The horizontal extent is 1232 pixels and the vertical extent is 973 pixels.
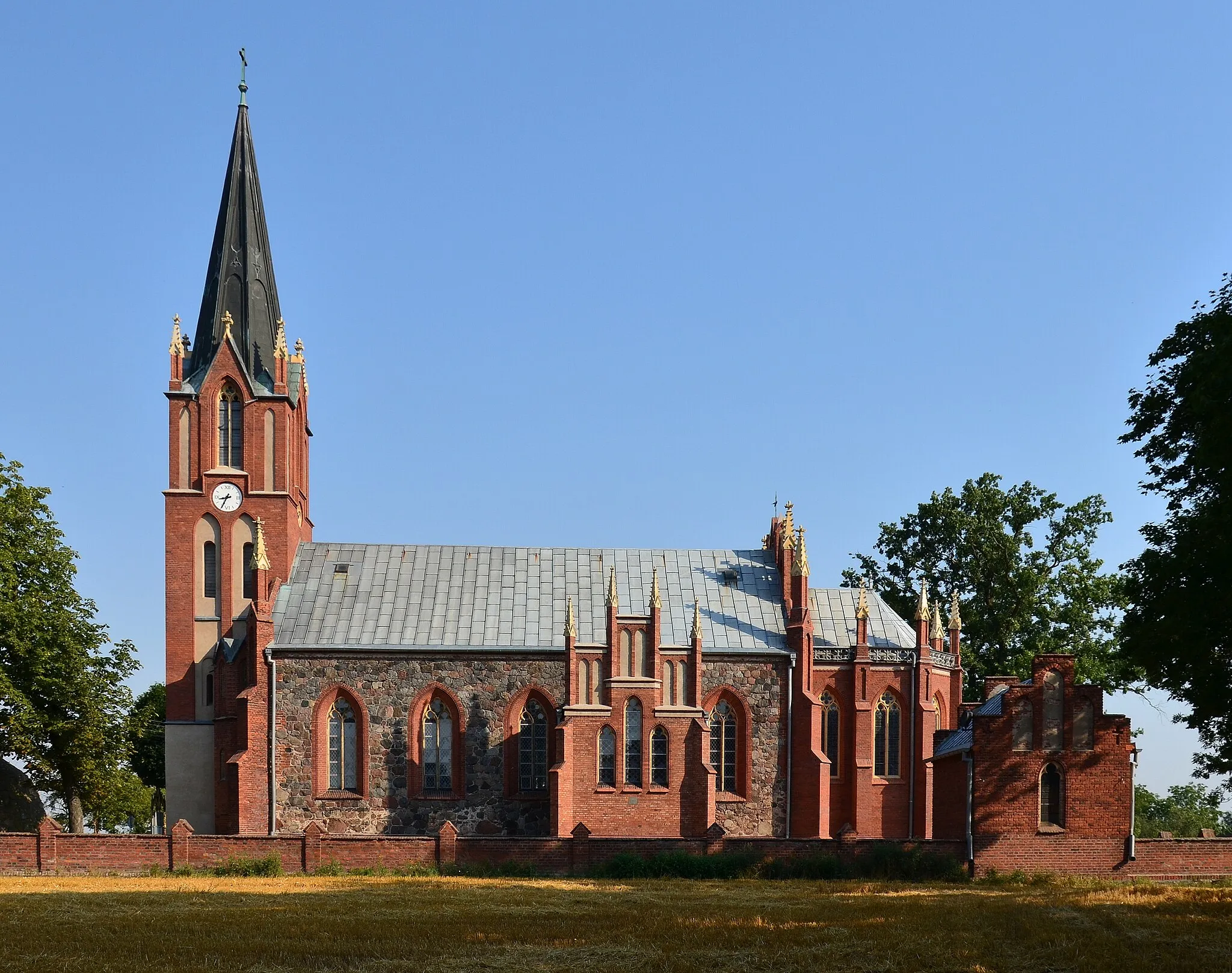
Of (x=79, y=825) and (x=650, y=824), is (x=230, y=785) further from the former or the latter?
(x=650, y=824)

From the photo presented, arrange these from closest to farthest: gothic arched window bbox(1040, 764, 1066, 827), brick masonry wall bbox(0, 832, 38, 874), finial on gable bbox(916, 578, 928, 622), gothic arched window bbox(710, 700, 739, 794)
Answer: brick masonry wall bbox(0, 832, 38, 874), gothic arched window bbox(1040, 764, 1066, 827), gothic arched window bbox(710, 700, 739, 794), finial on gable bbox(916, 578, 928, 622)

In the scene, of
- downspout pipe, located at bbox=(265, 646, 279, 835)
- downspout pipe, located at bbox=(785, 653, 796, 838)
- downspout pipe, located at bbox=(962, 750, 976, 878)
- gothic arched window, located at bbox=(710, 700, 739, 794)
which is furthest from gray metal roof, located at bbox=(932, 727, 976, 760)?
downspout pipe, located at bbox=(265, 646, 279, 835)

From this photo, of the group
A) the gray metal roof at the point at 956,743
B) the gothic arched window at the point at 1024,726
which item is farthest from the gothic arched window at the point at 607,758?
the gothic arched window at the point at 1024,726

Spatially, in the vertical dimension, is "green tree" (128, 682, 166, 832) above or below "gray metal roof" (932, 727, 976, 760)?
below

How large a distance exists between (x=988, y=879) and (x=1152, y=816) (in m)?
78.1

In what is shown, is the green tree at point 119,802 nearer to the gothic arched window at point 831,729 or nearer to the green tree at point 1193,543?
the gothic arched window at point 831,729

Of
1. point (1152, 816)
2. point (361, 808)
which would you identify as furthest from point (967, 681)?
point (1152, 816)

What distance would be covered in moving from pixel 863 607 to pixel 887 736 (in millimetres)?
4297

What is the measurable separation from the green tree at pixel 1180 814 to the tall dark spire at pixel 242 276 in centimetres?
4540

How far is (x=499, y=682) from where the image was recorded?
49.1 metres

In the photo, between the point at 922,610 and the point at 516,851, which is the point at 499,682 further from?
the point at 922,610

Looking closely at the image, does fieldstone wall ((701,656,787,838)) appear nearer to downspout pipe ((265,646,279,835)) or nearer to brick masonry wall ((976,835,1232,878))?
brick masonry wall ((976,835,1232,878))

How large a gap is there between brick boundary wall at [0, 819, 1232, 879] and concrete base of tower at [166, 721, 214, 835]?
9.18m

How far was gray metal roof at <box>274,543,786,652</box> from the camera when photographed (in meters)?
49.6
